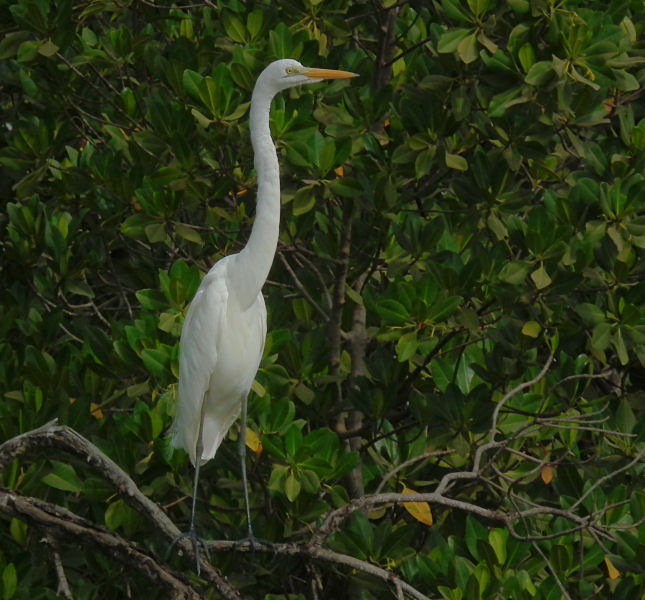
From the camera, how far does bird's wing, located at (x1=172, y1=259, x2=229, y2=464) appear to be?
143 inches

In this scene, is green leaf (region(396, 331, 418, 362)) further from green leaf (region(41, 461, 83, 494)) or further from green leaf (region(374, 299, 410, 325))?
green leaf (region(41, 461, 83, 494))

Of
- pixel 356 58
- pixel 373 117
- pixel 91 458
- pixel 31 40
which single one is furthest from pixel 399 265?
pixel 31 40

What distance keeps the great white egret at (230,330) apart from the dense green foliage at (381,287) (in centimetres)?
7

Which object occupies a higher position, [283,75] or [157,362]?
[283,75]

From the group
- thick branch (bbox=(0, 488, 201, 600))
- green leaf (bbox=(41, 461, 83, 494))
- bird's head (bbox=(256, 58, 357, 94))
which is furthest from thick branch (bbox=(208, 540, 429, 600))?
bird's head (bbox=(256, 58, 357, 94))

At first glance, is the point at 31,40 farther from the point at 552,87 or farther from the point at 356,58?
the point at 552,87

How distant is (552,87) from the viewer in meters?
3.52

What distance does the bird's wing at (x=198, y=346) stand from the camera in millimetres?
3621

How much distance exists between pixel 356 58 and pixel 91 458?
1695 mm

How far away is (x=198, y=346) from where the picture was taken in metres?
3.64

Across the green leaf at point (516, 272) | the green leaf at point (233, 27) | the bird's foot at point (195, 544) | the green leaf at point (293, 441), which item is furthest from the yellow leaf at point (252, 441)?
the green leaf at point (233, 27)

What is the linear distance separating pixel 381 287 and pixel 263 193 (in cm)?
100

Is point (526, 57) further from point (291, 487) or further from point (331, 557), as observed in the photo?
point (331, 557)

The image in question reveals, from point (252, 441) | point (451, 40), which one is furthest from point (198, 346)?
point (451, 40)
